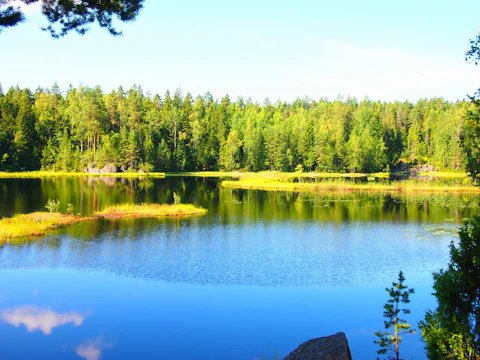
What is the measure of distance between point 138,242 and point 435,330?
77.0ft

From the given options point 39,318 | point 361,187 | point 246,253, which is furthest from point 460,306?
point 361,187

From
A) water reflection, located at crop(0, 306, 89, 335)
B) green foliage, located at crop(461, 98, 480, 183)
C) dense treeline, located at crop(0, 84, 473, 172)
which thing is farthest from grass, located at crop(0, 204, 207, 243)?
dense treeline, located at crop(0, 84, 473, 172)

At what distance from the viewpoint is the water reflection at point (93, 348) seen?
14523 mm

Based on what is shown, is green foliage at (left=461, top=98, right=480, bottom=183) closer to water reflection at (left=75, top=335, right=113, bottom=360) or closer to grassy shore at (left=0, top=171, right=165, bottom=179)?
water reflection at (left=75, top=335, right=113, bottom=360)


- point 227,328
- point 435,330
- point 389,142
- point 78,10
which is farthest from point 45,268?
point 389,142

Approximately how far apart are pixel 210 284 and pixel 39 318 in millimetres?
7745

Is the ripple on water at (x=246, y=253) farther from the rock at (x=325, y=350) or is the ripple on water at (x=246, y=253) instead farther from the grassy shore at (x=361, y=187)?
the grassy shore at (x=361, y=187)

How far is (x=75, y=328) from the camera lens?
16.5 m

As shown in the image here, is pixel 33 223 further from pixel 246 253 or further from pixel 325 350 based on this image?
pixel 325 350

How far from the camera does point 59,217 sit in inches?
1523

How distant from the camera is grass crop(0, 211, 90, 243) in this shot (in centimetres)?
3213

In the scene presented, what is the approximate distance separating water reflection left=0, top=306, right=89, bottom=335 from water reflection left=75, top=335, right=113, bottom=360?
166 cm

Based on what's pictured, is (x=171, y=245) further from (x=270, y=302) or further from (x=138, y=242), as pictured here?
(x=270, y=302)

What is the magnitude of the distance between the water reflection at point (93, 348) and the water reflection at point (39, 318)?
166 cm
